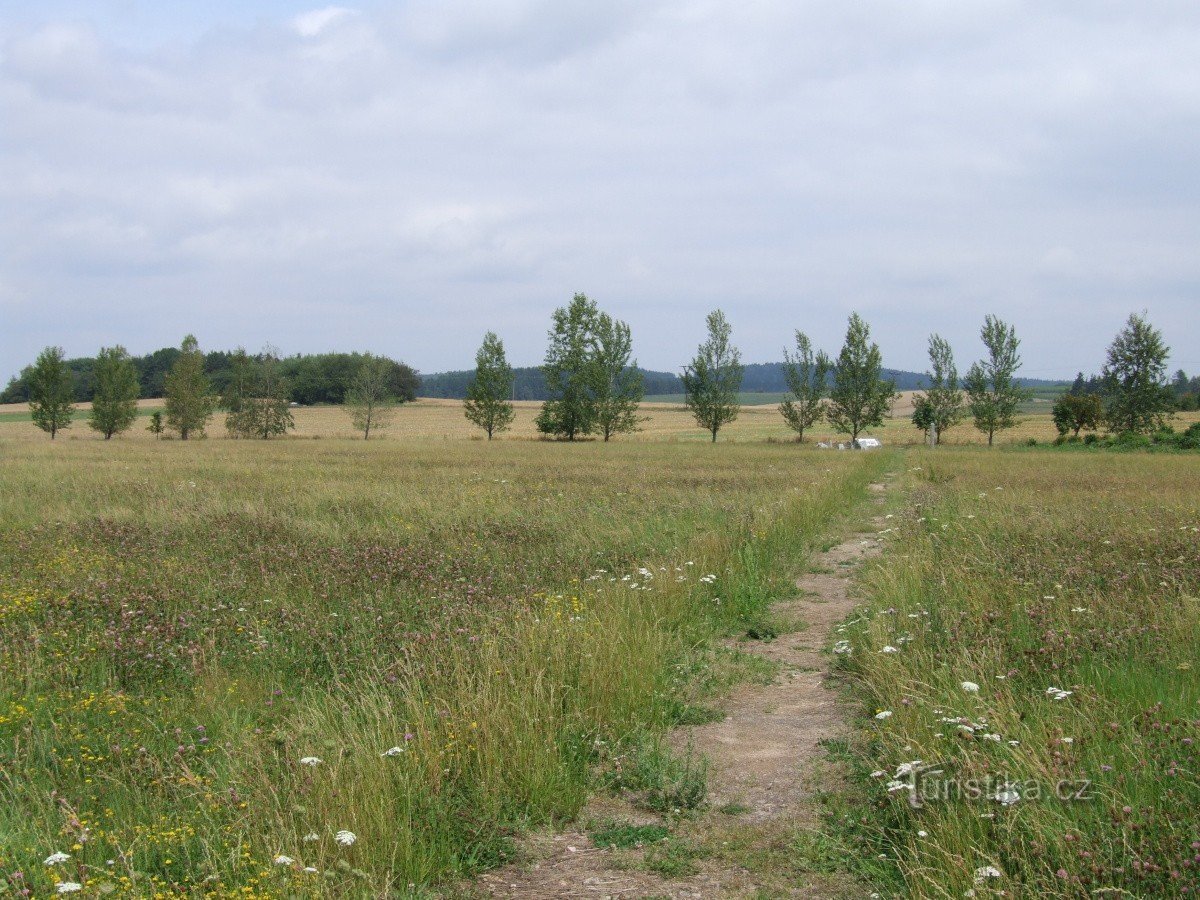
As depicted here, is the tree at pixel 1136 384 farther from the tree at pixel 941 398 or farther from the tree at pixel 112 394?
the tree at pixel 112 394

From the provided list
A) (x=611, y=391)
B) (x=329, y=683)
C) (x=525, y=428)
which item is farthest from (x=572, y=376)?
(x=329, y=683)

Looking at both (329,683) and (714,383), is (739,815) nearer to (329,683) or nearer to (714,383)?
(329,683)

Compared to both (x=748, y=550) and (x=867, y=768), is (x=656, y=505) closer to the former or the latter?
(x=748, y=550)

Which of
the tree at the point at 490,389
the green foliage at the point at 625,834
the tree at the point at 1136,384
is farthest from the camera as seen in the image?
the tree at the point at 490,389

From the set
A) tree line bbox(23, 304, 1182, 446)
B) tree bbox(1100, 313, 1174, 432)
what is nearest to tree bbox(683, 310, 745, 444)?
tree line bbox(23, 304, 1182, 446)

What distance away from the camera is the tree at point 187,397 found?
7081 cm

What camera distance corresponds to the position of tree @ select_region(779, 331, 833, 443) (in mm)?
69812

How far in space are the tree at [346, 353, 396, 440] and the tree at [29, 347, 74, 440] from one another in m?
22.6

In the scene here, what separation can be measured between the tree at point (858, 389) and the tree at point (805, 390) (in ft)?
3.45

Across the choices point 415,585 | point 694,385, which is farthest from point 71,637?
point 694,385

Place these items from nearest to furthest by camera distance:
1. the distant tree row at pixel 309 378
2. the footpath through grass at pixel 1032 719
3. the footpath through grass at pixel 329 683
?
the footpath through grass at pixel 1032 719
the footpath through grass at pixel 329 683
the distant tree row at pixel 309 378

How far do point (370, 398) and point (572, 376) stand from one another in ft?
68.2

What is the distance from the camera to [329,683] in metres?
6.12

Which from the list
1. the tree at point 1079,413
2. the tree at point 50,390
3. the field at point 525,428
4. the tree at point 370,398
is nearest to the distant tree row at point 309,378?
the field at point 525,428
